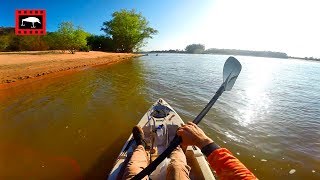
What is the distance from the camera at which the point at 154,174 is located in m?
4.30

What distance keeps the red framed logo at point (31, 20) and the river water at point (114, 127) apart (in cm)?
1221

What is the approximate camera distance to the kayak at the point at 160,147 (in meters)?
4.53

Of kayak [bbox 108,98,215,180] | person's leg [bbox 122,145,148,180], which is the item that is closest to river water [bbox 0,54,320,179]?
kayak [bbox 108,98,215,180]

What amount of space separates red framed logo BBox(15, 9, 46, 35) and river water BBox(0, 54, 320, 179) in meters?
12.2

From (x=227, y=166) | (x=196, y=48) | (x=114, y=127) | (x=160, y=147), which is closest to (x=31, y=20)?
(x=114, y=127)

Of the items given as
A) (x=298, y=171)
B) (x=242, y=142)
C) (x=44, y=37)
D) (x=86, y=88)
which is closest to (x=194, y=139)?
(x=298, y=171)

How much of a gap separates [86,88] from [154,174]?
41.2 feet

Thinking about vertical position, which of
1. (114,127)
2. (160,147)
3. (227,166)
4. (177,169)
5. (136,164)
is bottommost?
(114,127)

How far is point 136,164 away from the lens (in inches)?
165

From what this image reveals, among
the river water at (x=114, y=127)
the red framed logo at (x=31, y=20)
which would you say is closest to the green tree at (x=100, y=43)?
the red framed logo at (x=31, y=20)

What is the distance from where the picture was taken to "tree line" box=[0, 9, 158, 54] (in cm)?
4325

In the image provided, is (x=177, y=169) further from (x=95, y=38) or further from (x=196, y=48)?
(x=196, y=48)

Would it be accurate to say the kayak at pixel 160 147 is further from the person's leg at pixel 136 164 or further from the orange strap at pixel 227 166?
the orange strap at pixel 227 166

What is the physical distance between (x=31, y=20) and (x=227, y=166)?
29.4m
